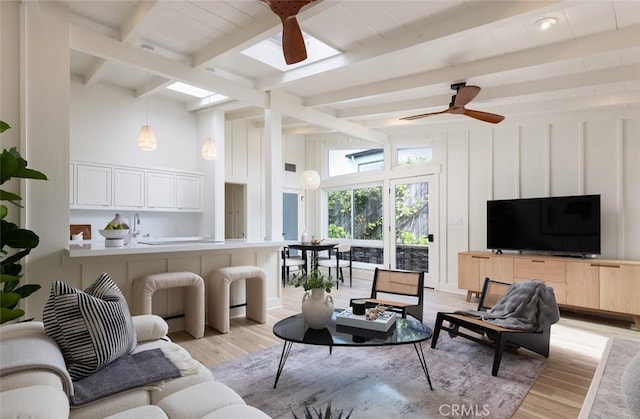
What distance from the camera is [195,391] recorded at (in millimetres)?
1608

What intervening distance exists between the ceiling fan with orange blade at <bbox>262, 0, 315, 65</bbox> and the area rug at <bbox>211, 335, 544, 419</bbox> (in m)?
2.37

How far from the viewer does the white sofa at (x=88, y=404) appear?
120cm

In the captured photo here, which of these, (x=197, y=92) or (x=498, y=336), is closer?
(x=498, y=336)

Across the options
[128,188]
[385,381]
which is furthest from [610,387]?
[128,188]

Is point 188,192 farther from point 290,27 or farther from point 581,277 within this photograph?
point 581,277

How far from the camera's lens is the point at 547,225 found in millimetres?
4758

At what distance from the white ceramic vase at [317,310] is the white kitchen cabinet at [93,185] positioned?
4.01 m

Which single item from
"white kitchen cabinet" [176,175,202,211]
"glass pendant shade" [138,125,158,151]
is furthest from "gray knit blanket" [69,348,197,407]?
"white kitchen cabinet" [176,175,202,211]

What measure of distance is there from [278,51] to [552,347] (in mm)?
4267

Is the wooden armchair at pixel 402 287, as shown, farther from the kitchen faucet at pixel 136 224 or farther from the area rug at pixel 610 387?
the kitchen faucet at pixel 136 224

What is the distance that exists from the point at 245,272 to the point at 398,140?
4.13 meters

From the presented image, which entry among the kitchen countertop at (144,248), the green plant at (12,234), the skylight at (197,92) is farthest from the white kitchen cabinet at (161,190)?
the green plant at (12,234)

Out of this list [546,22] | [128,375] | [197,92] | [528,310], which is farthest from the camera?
[197,92]

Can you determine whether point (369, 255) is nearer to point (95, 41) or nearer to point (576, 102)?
point (576, 102)
